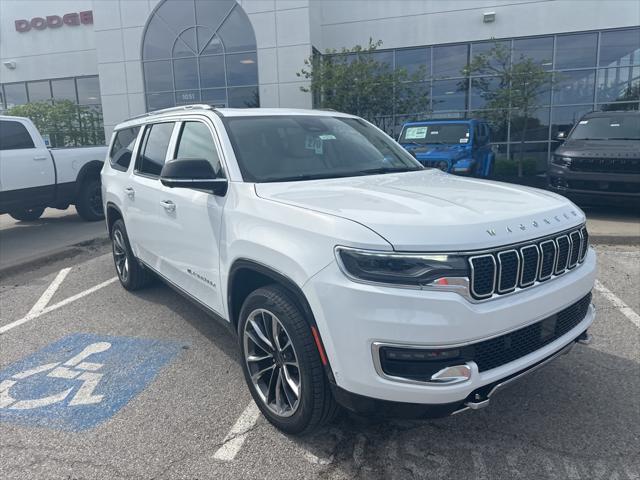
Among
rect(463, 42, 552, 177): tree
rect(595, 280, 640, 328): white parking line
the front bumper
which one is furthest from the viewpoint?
rect(463, 42, 552, 177): tree

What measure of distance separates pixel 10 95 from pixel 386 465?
93.7 ft

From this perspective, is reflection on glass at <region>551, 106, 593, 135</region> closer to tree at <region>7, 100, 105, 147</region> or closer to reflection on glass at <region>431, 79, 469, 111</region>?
reflection on glass at <region>431, 79, 469, 111</region>

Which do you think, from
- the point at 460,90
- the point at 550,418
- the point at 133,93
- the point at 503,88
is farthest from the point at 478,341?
the point at 133,93

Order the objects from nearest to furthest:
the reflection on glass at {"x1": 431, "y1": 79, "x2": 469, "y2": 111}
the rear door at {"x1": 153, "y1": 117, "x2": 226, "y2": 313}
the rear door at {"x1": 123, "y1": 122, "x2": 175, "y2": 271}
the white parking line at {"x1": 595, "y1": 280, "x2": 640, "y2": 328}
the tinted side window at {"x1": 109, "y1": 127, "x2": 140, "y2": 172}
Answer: the rear door at {"x1": 153, "y1": 117, "x2": 226, "y2": 313} → the rear door at {"x1": 123, "y1": 122, "x2": 175, "y2": 271} → the white parking line at {"x1": 595, "y1": 280, "x2": 640, "y2": 328} → the tinted side window at {"x1": 109, "y1": 127, "x2": 140, "y2": 172} → the reflection on glass at {"x1": 431, "y1": 79, "x2": 469, "y2": 111}

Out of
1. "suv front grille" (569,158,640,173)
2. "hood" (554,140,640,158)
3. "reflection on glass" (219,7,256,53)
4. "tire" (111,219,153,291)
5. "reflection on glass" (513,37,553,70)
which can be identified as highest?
"reflection on glass" (219,7,256,53)

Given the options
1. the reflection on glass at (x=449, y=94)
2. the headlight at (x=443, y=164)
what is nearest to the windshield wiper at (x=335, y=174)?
the headlight at (x=443, y=164)

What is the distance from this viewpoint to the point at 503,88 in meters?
16.7

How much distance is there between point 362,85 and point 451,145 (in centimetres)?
638

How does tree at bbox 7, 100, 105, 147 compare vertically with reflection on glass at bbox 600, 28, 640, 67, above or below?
below

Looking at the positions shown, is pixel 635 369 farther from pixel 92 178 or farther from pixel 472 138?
pixel 92 178

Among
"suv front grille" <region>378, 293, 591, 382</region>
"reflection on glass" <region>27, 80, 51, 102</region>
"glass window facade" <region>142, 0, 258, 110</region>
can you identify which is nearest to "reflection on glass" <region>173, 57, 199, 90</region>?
"glass window facade" <region>142, 0, 258, 110</region>

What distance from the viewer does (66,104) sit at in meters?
22.1

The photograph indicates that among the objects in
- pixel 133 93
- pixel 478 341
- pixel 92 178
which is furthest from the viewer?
pixel 133 93

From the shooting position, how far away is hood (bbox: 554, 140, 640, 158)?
27.1ft
